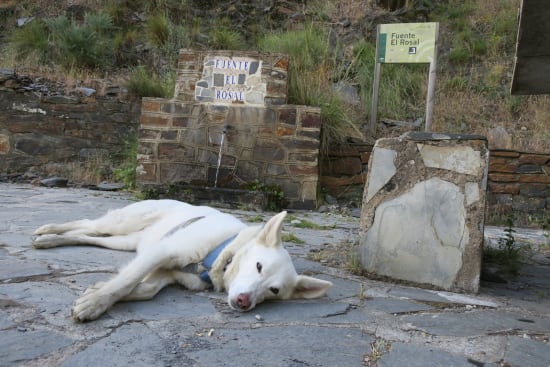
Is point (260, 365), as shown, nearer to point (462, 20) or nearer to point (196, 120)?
point (196, 120)

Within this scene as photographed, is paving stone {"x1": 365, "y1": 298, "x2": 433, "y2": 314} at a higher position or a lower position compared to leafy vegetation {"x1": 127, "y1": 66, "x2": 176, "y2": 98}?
lower

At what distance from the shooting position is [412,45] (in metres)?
7.96

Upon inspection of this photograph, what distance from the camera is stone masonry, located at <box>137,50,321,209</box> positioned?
6.89 m

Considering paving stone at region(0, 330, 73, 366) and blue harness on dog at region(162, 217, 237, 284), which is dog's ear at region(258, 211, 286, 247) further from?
paving stone at region(0, 330, 73, 366)

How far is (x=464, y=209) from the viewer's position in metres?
3.04

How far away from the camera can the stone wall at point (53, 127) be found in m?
8.57

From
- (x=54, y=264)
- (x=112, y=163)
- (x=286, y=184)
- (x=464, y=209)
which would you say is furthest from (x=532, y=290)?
(x=112, y=163)

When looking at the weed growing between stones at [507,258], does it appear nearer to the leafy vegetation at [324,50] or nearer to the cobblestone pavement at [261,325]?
the cobblestone pavement at [261,325]

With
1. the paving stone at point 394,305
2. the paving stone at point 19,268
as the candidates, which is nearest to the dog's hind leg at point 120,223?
the paving stone at point 19,268

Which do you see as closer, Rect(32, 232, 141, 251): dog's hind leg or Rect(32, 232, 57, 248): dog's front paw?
Rect(32, 232, 57, 248): dog's front paw

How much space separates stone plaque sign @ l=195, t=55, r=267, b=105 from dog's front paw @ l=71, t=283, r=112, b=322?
17.0ft

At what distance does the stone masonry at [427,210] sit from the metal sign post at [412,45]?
16.3 ft

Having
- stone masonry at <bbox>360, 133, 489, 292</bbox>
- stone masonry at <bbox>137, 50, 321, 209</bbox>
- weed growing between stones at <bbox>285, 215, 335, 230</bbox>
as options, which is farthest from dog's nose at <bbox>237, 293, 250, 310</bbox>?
stone masonry at <bbox>137, 50, 321, 209</bbox>

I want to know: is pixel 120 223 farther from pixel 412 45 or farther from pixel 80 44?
pixel 80 44
